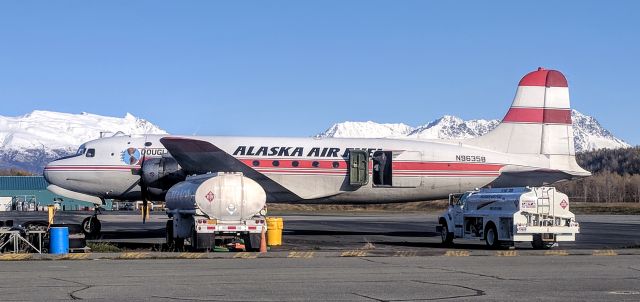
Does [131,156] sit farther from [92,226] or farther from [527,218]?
[527,218]

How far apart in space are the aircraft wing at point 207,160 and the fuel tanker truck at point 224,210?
7.82 meters

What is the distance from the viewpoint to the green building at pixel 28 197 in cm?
12100

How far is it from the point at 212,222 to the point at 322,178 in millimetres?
12918

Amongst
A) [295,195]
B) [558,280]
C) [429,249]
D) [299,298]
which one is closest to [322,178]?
[295,195]

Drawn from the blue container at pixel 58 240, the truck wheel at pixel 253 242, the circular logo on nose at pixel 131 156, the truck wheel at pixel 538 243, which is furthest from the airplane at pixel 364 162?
the blue container at pixel 58 240

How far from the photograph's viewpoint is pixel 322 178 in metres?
41.9

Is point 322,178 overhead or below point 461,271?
overhead

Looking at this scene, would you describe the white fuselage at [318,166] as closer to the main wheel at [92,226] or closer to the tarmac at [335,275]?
the main wheel at [92,226]

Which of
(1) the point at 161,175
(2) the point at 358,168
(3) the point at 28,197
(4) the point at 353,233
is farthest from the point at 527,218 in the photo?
(3) the point at 28,197

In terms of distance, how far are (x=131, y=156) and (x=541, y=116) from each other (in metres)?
19.1

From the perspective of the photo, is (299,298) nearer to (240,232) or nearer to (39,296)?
(39,296)

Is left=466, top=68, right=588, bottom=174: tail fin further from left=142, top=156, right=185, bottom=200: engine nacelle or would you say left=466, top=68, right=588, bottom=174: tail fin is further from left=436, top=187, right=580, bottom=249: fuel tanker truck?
left=142, top=156, right=185, bottom=200: engine nacelle

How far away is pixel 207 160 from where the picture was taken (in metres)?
39.9

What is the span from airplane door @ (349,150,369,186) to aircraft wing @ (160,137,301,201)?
2.77 m
